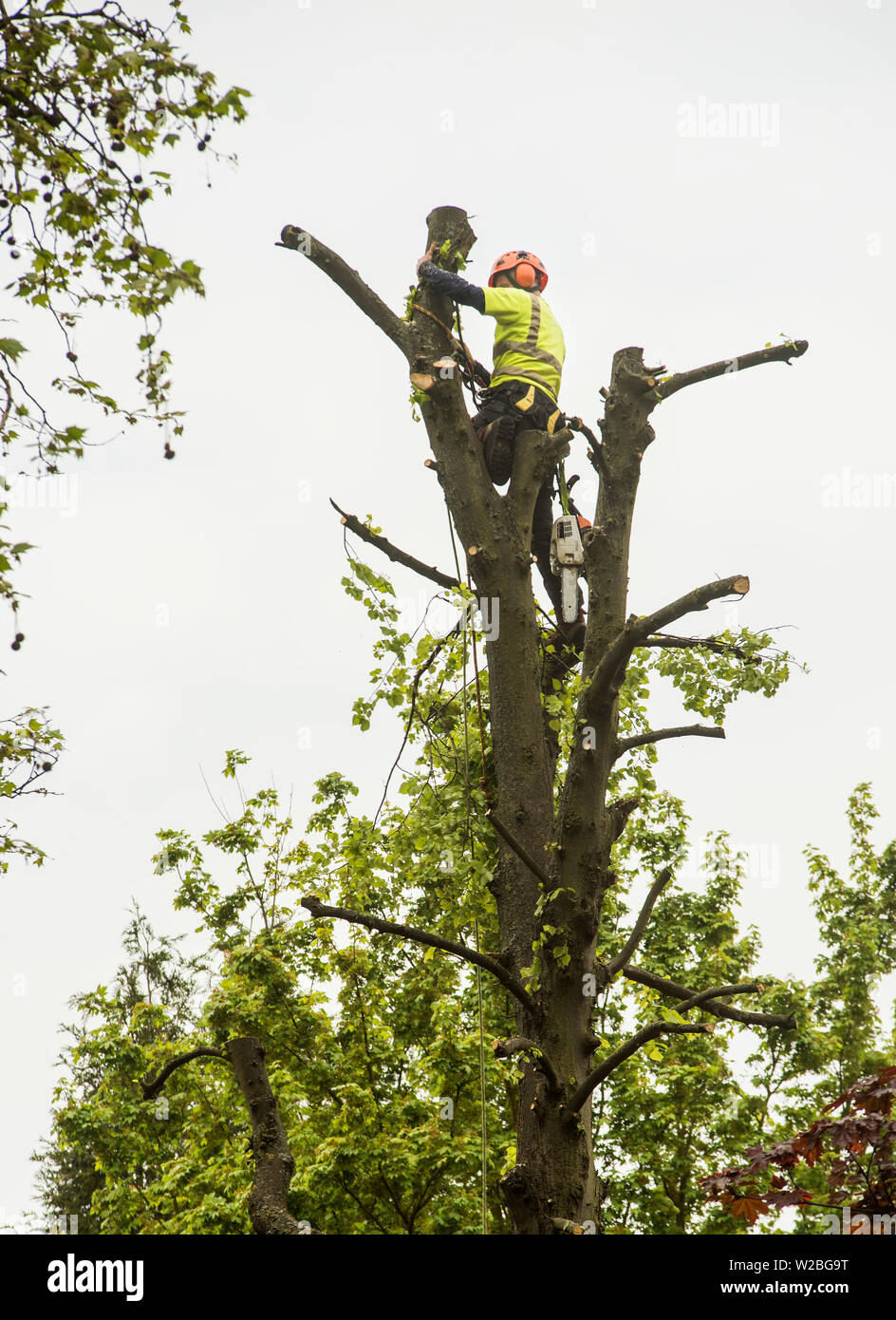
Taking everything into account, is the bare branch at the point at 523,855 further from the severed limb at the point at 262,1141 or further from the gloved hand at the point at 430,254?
the severed limb at the point at 262,1141

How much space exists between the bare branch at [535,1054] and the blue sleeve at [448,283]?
10.5ft

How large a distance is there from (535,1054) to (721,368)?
2.86 metres

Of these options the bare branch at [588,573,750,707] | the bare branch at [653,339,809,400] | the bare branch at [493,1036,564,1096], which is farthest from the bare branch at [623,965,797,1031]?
the bare branch at [653,339,809,400]

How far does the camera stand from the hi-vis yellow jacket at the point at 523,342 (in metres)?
5.62

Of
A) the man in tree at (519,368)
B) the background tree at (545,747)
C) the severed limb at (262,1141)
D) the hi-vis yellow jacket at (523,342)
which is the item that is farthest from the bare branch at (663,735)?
the severed limb at (262,1141)

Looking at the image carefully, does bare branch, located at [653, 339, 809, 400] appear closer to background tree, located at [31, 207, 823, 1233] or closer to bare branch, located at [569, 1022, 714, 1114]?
background tree, located at [31, 207, 823, 1233]

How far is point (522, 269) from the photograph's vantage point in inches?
233

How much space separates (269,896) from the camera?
15.5 meters

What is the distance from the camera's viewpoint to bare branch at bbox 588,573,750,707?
4328 millimetres

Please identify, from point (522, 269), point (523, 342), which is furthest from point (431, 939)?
point (522, 269)

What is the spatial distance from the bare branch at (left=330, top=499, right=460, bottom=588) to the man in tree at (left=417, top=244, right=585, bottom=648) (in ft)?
1.70

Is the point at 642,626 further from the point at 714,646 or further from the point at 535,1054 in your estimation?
the point at 535,1054
